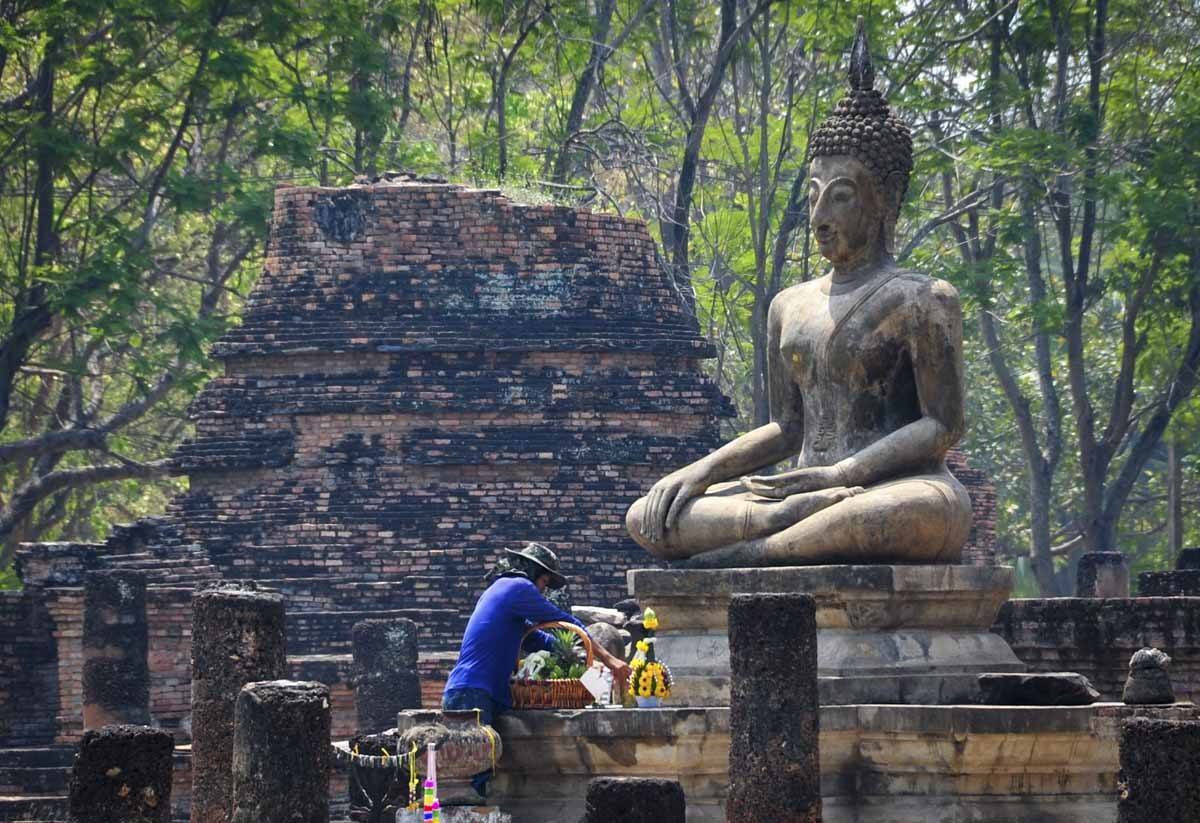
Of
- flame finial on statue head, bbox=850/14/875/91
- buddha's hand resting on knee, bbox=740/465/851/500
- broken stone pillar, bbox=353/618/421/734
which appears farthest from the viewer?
broken stone pillar, bbox=353/618/421/734

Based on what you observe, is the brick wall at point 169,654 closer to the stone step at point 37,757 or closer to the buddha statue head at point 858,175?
the stone step at point 37,757

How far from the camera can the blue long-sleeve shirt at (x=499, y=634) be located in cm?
980

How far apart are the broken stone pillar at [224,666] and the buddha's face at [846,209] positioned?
296 cm

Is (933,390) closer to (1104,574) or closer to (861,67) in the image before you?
(861,67)

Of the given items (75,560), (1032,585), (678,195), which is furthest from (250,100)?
(1032,585)

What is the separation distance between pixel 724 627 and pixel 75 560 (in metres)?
12.3

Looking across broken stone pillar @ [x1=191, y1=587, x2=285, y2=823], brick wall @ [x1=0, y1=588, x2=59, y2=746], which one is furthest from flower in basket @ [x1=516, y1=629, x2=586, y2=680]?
brick wall @ [x1=0, y1=588, x2=59, y2=746]

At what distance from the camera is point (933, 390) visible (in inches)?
409

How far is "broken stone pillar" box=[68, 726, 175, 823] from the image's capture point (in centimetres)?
836

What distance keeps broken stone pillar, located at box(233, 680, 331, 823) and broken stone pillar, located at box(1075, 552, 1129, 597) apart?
1173cm

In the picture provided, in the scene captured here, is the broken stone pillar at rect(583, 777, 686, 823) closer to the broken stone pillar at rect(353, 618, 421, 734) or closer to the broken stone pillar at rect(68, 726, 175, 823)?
the broken stone pillar at rect(68, 726, 175, 823)

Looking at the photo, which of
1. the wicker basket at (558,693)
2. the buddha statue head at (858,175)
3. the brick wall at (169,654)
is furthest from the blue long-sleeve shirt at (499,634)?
the brick wall at (169,654)

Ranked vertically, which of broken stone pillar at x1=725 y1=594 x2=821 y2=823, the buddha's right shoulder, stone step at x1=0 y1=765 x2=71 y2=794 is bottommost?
stone step at x1=0 y1=765 x2=71 y2=794

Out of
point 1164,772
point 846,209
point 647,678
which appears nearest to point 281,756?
point 647,678
